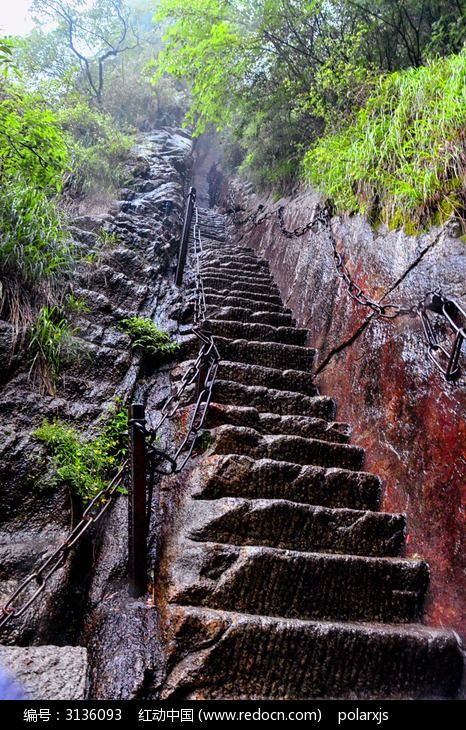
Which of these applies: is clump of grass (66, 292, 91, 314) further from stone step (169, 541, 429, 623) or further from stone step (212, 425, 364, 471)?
stone step (169, 541, 429, 623)

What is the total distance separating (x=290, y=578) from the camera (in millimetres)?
2271

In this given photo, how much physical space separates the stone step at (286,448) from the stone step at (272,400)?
20.5 inches

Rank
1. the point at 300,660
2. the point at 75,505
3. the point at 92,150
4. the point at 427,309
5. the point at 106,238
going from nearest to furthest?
the point at 300,660 → the point at 427,309 → the point at 75,505 → the point at 106,238 → the point at 92,150

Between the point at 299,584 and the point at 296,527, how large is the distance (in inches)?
14.2

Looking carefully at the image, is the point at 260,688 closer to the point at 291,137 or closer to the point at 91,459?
the point at 91,459

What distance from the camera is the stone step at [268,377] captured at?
153 inches

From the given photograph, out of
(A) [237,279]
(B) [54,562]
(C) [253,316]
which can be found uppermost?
(A) [237,279]

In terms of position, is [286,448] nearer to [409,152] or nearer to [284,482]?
[284,482]

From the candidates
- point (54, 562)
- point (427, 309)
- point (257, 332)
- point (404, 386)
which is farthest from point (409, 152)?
point (54, 562)

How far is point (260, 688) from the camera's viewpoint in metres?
1.89

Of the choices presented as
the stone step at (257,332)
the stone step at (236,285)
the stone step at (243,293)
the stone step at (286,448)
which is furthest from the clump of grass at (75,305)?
the stone step at (286,448)

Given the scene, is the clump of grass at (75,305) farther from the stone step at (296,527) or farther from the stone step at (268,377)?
the stone step at (296,527)

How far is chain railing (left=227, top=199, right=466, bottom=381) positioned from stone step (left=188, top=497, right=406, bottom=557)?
109cm
